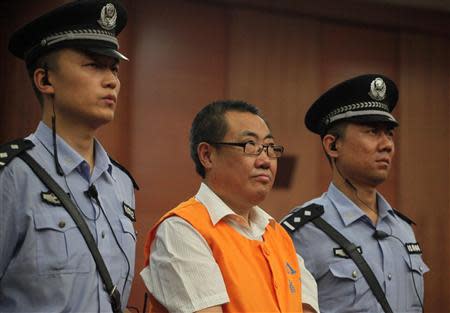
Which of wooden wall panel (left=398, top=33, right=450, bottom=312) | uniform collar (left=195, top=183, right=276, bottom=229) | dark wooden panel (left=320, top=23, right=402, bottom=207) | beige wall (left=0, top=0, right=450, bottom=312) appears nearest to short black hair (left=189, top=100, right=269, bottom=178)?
uniform collar (left=195, top=183, right=276, bottom=229)

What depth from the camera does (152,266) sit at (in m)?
1.72

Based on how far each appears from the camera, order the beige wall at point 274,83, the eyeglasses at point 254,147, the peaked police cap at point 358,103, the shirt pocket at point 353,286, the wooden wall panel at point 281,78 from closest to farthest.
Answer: the eyeglasses at point 254,147
the shirt pocket at point 353,286
the peaked police cap at point 358,103
the beige wall at point 274,83
the wooden wall panel at point 281,78

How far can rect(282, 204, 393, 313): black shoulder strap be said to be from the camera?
2174mm

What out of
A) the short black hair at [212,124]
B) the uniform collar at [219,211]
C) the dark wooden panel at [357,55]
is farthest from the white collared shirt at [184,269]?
the dark wooden panel at [357,55]

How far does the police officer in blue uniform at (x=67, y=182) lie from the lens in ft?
5.08

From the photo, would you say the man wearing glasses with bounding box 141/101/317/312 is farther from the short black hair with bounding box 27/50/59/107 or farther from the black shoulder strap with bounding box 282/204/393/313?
the short black hair with bounding box 27/50/59/107

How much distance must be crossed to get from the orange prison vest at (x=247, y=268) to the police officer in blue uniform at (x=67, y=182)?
17cm

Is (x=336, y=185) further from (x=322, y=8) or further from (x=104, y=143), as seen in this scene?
(x=322, y=8)

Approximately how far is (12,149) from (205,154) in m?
0.56

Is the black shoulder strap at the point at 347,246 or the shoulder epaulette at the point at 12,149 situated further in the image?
the black shoulder strap at the point at 347,246

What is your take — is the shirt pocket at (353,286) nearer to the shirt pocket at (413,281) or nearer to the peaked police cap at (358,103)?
the shirt pocket at (413,281)

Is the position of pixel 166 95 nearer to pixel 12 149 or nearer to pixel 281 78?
pixel 281 78

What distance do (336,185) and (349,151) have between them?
153mm

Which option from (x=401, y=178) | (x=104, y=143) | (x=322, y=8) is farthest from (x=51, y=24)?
Result: (x=401, y=178)
